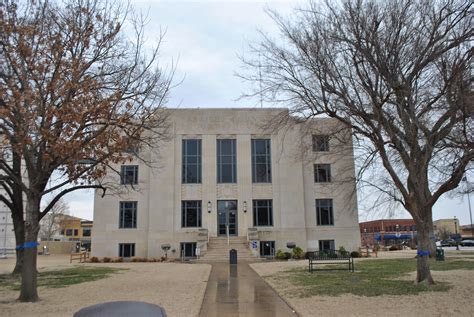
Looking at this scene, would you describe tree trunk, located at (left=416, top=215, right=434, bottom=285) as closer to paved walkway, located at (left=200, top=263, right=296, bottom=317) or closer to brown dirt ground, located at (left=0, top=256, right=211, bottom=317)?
paved walkway, located at (left=200, top=263, right=296, bottom=317)

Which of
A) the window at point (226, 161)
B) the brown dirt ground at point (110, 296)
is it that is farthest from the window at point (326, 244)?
the brown dirt ground at point (110, 296)

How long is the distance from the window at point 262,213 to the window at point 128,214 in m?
11.1

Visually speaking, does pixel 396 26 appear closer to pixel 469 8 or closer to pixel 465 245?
pixel 469 8

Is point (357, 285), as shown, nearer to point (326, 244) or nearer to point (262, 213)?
point (262, 213)

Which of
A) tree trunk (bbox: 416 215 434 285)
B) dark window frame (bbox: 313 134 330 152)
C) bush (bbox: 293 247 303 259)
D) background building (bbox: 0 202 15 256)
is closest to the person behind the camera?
tree trunk (bbox: 416 215 434 285)

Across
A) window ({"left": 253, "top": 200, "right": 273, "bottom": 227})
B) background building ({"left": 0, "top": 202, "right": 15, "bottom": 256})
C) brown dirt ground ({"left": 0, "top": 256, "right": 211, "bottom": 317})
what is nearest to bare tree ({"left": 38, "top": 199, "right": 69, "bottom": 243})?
background building ({"left": 0, "top": 202, "right": 15, "bottom": 256})

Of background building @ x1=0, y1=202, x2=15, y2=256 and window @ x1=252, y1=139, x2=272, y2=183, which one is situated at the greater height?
window @ x1=252, y1=139, x2=272, y2=183

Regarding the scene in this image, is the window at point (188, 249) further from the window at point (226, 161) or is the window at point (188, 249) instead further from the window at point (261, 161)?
the window at point (261, 161)

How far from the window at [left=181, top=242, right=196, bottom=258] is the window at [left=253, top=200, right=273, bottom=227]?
19.5ft

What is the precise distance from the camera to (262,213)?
136ft

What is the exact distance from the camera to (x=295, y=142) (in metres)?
42.1

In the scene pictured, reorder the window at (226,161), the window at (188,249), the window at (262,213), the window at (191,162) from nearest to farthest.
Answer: the window at (188,249) → the window at (262,213) → the window at (191,162) → the window at (226,161)

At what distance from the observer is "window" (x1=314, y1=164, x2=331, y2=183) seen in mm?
43250

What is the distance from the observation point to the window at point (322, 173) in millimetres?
43250
